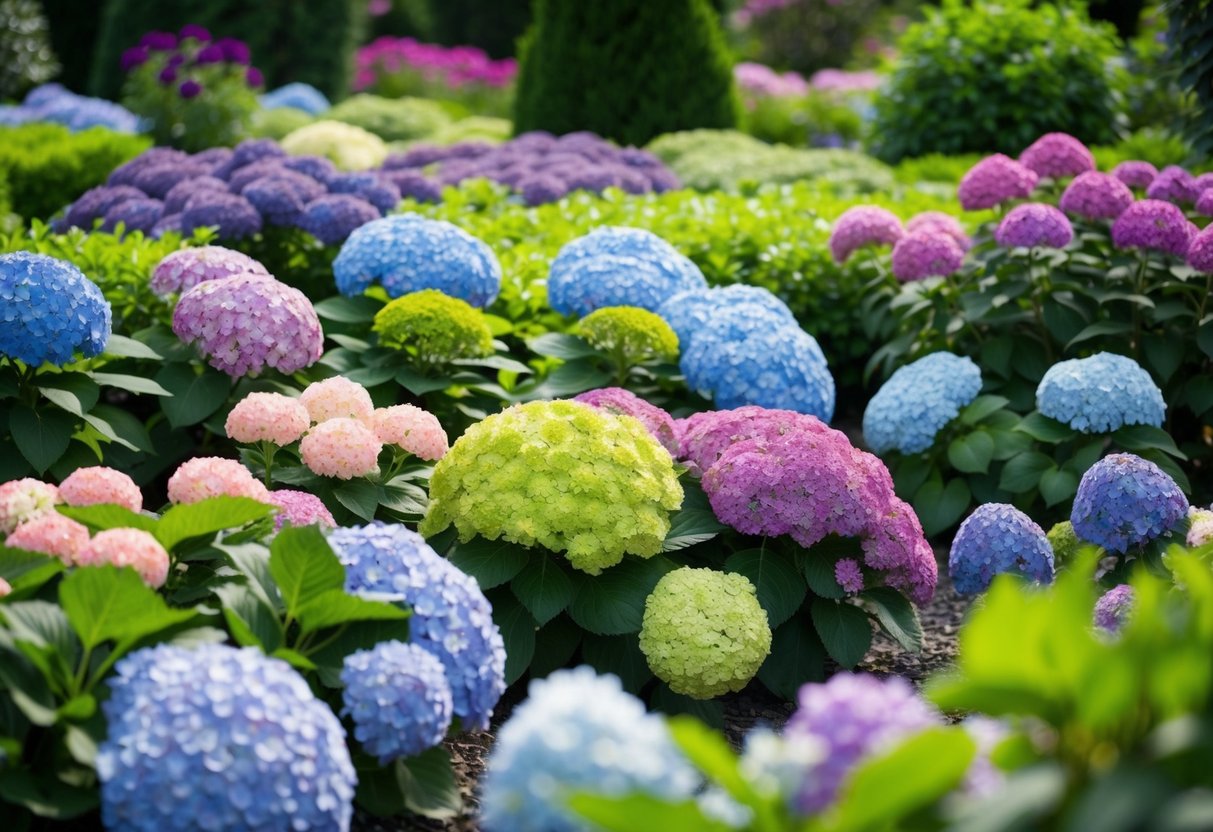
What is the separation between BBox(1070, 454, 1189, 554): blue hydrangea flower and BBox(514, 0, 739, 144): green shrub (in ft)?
23.8

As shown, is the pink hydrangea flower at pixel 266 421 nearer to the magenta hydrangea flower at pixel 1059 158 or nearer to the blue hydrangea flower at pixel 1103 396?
the blue hydrangea flower at pixel 1103 396

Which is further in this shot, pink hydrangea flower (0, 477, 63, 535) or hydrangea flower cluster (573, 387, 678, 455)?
hydrangea flower cluster (573, 387, 678, 455)

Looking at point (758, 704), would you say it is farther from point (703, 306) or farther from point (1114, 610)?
point (703, 306)

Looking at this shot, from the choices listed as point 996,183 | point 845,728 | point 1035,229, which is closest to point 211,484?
point 845,728

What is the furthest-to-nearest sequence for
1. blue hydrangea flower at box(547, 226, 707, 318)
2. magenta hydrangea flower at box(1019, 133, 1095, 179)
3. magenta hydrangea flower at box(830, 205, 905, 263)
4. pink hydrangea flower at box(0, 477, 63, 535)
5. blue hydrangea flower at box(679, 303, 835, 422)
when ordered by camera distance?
magenta hydrangea flower at box(1019, 133, 1095, 179), magenta hydrangea flower at box(830, 205, 905, 263), blue hydrangea flower at box(547, 226, 707, 318), blue hydrangea flower at box(679, 303, 835, 422), pink hydrangea flower at box(0, 477, 63, 535)

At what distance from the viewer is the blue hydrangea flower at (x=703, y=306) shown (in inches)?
186

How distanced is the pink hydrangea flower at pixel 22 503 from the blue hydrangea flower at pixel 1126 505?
261 cm

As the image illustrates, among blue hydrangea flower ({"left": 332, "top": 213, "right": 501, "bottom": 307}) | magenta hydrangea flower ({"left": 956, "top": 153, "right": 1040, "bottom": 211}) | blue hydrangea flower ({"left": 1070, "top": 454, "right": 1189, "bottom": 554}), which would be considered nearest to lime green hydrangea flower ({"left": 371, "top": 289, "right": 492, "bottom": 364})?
blue hydrangea flower ({"left": 332, "top": 213, "right": 501, "bottom": 307})

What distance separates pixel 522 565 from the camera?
11.2ft

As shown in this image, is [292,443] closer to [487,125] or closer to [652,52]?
[652,52]

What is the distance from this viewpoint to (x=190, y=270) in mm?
4328

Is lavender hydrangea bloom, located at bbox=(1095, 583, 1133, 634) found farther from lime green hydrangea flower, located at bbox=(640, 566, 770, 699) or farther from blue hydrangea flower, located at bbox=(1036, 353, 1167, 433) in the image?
blue hydrangea flower, located at bbox=(1036, 353, 1167, 433)

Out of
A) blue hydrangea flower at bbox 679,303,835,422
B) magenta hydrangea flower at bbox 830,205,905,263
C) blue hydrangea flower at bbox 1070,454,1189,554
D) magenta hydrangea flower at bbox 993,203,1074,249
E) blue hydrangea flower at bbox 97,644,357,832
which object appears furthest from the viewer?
magenta hydrangea flower at bbox 830,205,905,263

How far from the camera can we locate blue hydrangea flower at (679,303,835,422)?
4543 mm
